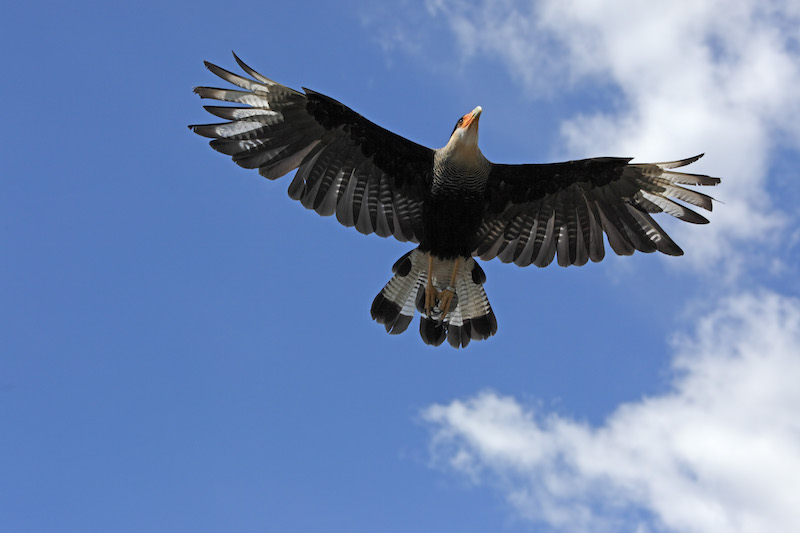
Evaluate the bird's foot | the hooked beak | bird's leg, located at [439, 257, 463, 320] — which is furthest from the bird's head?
the bird's foot

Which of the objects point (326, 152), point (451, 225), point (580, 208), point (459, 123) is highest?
point (580, 208)

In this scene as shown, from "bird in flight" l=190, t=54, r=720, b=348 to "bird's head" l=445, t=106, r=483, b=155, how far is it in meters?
0.01

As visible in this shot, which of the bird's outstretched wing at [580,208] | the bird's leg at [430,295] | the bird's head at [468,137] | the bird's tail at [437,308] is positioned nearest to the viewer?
the bird's head at [468,137]

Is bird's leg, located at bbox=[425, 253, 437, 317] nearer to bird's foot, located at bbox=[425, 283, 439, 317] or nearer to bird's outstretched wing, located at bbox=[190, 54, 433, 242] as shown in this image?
bird's foot, located at bbox=[425, 283, 439, 317]

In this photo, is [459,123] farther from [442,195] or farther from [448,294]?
[448,294]

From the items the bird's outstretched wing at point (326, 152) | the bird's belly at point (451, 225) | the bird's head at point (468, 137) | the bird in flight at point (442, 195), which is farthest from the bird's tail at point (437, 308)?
the bird's head at point (468, 137)

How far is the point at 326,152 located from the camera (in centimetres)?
834

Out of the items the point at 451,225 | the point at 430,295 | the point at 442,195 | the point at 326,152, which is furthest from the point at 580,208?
the point at 326,152

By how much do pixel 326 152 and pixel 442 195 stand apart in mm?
1199

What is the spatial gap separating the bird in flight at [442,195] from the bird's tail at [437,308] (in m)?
0.01

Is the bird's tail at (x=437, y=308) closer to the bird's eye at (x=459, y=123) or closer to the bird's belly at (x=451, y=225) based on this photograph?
the bird's belly at (x=451, y=225)

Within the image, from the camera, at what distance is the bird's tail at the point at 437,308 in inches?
349

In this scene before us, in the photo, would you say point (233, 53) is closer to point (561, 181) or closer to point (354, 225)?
point (354, 225)

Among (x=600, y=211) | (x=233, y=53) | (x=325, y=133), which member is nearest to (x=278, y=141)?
(x=325, y=133)
